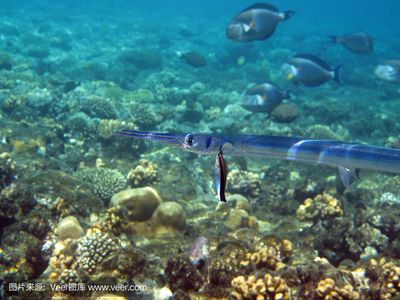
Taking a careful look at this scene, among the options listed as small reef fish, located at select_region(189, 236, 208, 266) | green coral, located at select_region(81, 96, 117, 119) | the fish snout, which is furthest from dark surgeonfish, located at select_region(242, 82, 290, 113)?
small reef fish, located at select_region(189, 236, 208, 266)

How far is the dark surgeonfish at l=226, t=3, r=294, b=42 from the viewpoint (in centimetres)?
982

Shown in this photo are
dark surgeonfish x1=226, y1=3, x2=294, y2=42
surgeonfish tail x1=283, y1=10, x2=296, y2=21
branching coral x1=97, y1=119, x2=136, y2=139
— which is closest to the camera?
surgeonfish tail x1=283, y1=10, x2=296, y2=21

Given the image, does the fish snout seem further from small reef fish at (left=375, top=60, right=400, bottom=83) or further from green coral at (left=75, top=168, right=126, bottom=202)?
small reef fish at (left=375, top=60, right=400, bottom=83)

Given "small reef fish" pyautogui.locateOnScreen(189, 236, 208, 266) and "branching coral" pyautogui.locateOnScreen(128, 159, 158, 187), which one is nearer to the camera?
"small reef fish" pyautogui.locateOnScreen(189, 236, 208, 266)

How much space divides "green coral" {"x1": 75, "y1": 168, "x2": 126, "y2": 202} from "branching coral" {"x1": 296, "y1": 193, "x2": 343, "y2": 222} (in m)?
4.07

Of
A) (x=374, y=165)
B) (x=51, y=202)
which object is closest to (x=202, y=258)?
(x=374, y=165)

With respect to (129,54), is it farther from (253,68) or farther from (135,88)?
(253,68)

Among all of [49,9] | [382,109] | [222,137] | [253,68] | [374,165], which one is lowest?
[374,165]

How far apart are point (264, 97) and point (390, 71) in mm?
5972

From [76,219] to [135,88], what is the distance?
45.2 ft

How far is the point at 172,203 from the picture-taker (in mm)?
6242

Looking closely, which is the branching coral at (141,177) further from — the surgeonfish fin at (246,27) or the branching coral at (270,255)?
the surgeonfish fin at (246,27)

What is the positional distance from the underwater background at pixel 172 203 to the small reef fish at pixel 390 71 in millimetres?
2305

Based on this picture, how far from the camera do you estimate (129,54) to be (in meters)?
24.2
